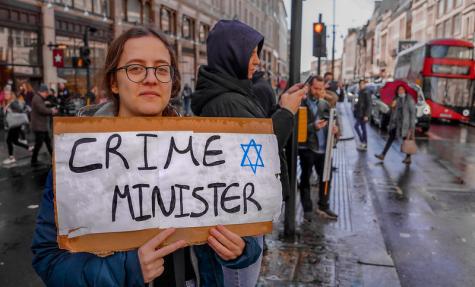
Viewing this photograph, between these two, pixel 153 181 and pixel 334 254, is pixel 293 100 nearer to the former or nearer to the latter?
pixel 153 181

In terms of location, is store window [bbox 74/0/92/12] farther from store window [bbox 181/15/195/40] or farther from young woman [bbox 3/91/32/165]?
young woman [bbox 3/91/32/165]

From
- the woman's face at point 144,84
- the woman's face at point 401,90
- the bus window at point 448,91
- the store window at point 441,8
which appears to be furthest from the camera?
the store window at point 441,8

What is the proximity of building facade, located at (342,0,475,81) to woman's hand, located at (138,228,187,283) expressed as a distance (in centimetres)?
2708

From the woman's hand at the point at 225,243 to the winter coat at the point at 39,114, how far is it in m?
9.28

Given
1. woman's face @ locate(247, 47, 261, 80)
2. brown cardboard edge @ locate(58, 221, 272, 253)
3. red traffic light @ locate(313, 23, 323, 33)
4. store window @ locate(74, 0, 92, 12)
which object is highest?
store window @ locate(74, 0, 92, 12)

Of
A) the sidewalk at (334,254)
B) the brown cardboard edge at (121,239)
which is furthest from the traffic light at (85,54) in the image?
the brown cardboard edge at (121,239)

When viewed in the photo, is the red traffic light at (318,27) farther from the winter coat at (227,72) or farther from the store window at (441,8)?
the store window at (441,8)

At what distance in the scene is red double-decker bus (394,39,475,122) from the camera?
21156 millimetres

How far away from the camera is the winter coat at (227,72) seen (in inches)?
90.6

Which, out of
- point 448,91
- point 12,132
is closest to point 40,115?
point 12,132

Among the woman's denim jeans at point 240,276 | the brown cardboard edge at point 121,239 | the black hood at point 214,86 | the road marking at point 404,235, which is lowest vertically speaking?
the road marking at point 404,235

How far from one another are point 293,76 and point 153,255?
13.0ft

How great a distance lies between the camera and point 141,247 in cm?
140

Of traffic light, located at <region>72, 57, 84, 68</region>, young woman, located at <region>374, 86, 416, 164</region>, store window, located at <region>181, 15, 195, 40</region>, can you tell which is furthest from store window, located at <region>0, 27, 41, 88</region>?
store window, located at <region>181, 15, 195, 40</region>
